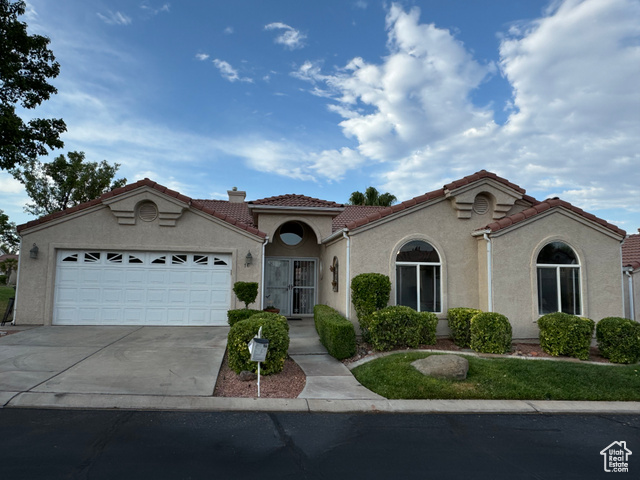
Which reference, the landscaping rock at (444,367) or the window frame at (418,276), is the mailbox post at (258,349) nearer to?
the landscaping rock at (444,367)

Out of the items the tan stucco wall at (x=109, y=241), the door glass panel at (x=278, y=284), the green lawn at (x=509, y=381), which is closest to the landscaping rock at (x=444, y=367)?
the green lawn at (x=509, y=381)

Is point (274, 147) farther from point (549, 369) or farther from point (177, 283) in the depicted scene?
point (549, 369)

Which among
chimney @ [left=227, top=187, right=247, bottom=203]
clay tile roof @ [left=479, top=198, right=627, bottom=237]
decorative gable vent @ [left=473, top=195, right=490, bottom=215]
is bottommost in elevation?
clay tile roof @ [left=479, top=198, right=627, bottom=237]

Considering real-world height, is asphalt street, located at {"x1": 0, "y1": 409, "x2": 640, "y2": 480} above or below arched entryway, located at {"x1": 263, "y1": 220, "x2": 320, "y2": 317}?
below

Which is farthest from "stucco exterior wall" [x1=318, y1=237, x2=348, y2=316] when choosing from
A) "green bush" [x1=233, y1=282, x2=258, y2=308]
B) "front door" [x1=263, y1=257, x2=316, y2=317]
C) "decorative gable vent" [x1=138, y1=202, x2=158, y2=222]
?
"decorative gable vent" [x1=138, y1=202, x2=158, y2=222]

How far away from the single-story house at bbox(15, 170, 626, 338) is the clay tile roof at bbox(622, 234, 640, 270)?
2.57 meters

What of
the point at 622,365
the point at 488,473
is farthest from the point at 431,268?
the point at 488,473

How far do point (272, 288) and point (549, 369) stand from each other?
9.68 meters

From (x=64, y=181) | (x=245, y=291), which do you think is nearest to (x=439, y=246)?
(x=245, y=291)

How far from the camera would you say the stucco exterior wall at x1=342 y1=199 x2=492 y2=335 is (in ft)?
34.4

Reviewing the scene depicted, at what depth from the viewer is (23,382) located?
6.27 meters

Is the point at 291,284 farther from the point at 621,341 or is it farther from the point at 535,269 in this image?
the point at 621,341

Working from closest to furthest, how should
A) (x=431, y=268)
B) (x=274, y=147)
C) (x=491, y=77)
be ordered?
(x=431, y=268)
(x=491, y=77)
(x=274, y=147)

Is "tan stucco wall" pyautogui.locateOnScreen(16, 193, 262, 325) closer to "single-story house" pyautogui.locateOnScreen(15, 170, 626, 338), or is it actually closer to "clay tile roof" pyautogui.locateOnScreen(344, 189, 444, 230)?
"single-story house" pyautogui.locateOnScreen(15, 170, 626, 338)
